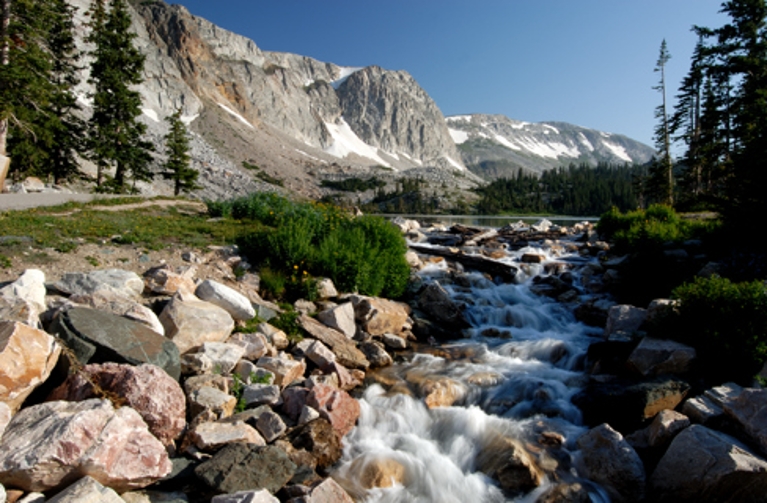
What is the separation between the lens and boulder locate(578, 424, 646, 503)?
16.3ft

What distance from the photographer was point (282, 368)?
693cm

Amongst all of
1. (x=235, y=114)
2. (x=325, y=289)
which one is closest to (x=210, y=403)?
(x=325, y=289)

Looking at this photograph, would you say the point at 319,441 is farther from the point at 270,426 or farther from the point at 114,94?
the point at 114,94

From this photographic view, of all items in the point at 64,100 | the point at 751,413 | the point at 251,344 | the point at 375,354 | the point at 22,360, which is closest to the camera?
the point at 22,360

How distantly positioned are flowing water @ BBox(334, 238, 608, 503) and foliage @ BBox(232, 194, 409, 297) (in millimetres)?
2778

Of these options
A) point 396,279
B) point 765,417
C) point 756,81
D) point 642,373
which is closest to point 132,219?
point 396,279

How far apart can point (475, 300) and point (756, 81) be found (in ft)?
99.8

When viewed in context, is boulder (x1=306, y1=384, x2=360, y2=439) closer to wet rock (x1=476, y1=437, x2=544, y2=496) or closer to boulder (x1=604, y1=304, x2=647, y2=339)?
wet rock (x1=476, y1=437, x2=544, y2=496)

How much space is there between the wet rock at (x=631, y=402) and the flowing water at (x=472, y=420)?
0.36m

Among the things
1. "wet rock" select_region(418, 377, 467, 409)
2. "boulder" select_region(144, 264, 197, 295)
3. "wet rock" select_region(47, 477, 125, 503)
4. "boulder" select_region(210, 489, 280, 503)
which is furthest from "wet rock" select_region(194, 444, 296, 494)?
"boulder" select_region(144, 264, 197, 295)

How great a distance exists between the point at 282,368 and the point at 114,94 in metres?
33.0

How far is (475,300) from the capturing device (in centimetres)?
1246

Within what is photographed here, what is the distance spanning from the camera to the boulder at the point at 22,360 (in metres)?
4.38

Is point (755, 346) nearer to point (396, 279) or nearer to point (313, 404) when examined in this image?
point (313, 404)
